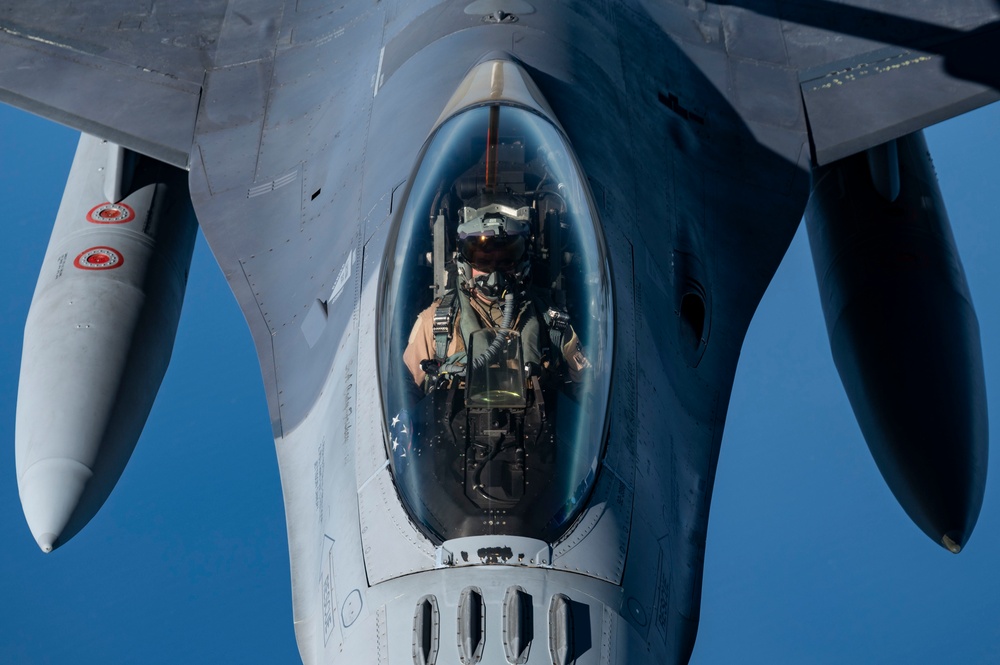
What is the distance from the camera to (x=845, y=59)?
859 cm

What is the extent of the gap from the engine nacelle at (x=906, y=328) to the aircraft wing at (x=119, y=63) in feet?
16.8

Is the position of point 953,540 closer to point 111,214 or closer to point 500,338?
point 500,338

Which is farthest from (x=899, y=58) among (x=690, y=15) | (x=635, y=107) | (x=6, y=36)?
(x=6, y=36)

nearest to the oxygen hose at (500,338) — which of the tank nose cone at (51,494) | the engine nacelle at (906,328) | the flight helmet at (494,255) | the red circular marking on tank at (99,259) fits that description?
the flight helmet at (494,255)

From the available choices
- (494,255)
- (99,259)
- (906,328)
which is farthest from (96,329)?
(906,328)

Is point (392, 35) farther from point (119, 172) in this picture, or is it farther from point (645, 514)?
point (645, 514)

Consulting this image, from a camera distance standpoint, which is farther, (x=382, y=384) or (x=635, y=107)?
(x=635, y=107)

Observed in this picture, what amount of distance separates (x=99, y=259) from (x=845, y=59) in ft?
19.3

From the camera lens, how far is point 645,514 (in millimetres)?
5082

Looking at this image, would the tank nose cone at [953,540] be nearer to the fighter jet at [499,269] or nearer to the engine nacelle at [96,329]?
the fighter jet at [499,269]

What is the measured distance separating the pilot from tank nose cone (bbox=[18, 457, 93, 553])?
126 inches

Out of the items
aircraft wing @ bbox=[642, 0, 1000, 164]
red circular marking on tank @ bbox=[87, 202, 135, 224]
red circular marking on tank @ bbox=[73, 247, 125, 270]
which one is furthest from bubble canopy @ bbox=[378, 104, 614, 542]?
red circular marking on tank @ bbox=[87, 202, 135, 224]

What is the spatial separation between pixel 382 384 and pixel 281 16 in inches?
208

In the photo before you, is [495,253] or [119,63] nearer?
[495,253]
